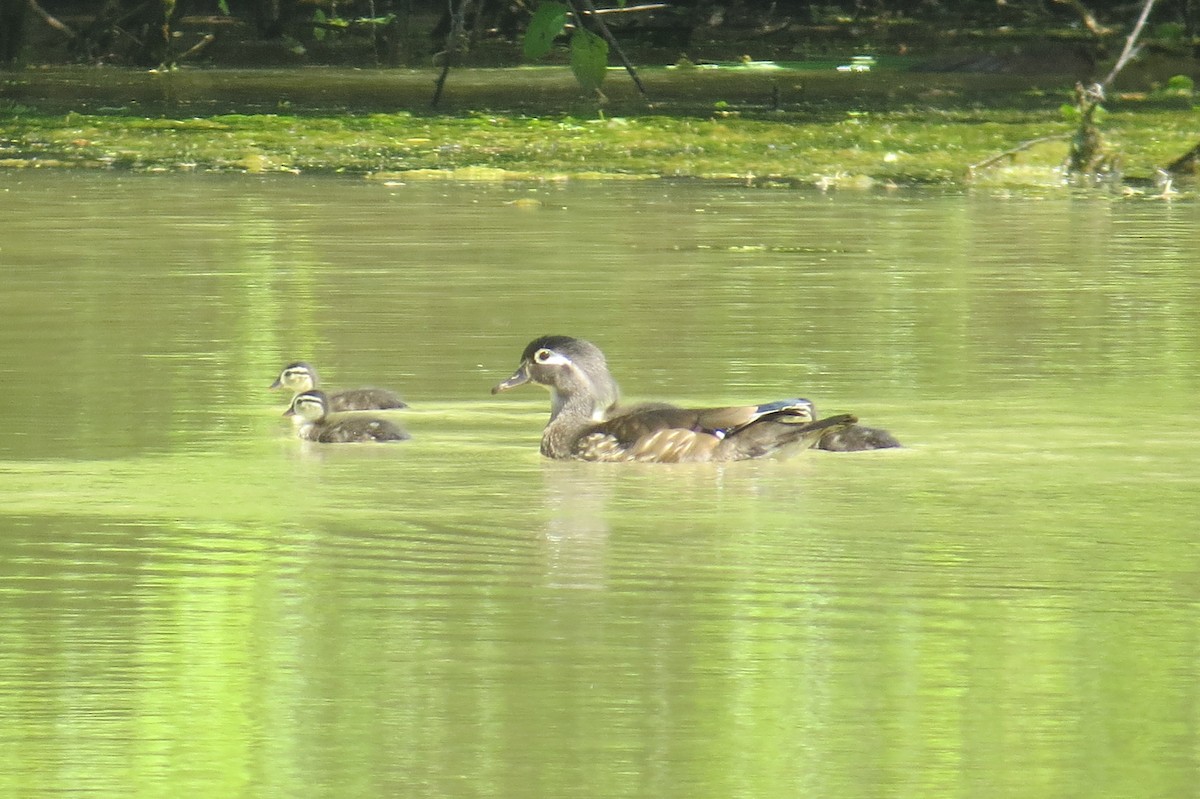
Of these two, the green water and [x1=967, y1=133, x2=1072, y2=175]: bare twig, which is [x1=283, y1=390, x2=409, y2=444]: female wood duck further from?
[x1=967, y1=133, x2=1072, y2=175]: bare twig

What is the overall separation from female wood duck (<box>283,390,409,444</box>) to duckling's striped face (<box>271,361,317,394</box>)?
191 millimetres

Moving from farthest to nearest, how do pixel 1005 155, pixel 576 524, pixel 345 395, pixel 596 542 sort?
pixel 1005 155, pixel 345 395, pixel 576 524, pixel 596 542

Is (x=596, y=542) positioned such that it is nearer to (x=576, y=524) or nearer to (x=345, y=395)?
(x=576, y=524)

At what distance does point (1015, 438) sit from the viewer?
684 cm

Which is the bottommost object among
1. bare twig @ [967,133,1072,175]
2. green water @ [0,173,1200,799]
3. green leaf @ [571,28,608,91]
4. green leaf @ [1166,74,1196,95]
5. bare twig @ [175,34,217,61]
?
green water @ [0,173,1200,799]

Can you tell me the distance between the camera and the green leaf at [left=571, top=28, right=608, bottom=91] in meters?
14.1

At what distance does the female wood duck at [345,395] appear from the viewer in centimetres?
715

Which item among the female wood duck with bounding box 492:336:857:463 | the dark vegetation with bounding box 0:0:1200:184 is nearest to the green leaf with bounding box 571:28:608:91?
the dark vegetation with bounding box 0:0:1200:184

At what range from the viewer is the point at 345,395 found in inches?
283


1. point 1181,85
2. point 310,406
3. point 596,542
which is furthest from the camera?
point 1181,85

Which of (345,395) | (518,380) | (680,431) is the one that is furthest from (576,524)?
(345,395)

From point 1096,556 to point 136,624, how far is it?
1.85m

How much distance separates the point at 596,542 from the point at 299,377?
6.21 ft

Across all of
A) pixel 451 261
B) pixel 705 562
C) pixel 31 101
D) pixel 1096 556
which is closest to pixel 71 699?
pixel 705 562
